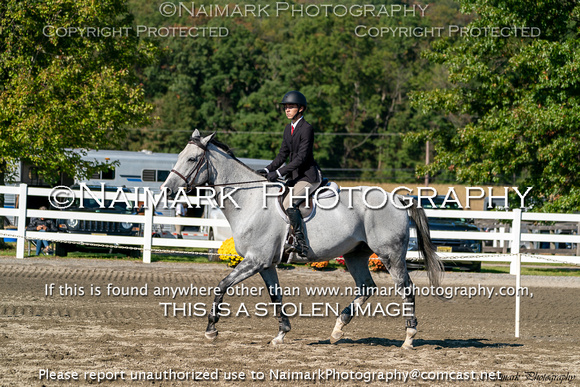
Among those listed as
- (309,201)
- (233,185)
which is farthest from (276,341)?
(233,185)

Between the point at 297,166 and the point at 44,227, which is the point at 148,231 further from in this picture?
the point at 297,166

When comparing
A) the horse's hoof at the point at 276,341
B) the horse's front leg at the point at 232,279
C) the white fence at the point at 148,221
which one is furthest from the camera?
the white fence at the point at 148,221

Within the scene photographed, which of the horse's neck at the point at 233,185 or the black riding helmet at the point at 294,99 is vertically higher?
the black riding helmet at the point at 294,99

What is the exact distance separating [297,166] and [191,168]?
1292mm

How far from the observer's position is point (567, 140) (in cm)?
2083

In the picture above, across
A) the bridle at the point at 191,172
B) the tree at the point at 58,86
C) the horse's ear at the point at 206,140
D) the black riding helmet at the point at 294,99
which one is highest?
the tree at the point at 58,86

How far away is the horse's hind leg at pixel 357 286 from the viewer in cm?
814

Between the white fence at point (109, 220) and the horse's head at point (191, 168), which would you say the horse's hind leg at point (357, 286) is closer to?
the horse's head at point (191, 168)

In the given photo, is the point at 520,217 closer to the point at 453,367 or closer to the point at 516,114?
the point at 516,114

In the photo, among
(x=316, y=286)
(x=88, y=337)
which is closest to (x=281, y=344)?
(x=88, y=337)

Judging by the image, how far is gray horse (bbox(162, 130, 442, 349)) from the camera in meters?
7.74

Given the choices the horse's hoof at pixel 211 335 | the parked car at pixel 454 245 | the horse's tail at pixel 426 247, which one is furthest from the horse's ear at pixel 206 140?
the parked car at pixel 454 245

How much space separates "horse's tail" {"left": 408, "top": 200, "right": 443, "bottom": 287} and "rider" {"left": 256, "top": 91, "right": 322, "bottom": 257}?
1.58 m

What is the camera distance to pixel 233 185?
805 centimetres
